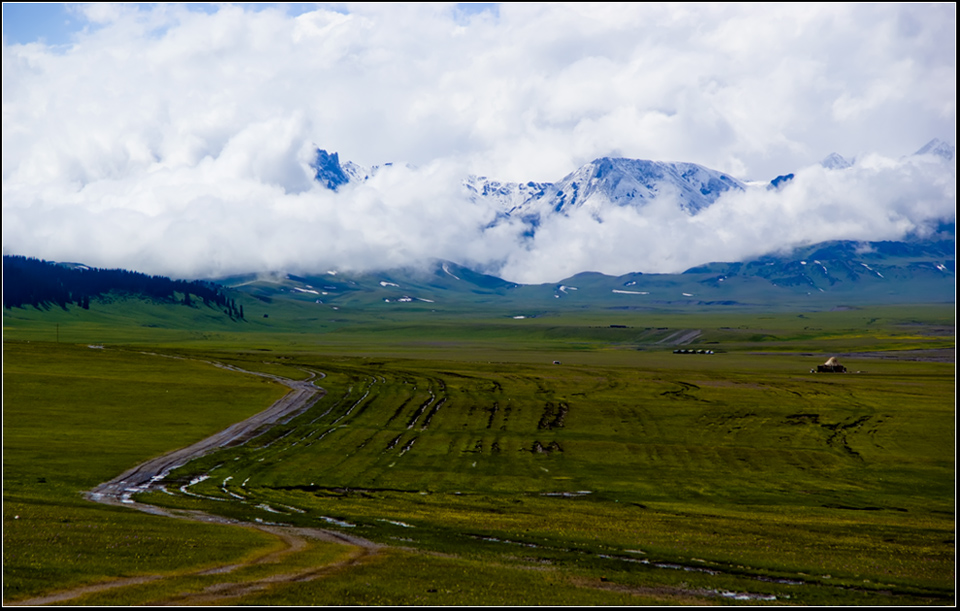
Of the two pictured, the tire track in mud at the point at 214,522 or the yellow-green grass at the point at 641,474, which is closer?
the tire track in mud at the point at 214,522

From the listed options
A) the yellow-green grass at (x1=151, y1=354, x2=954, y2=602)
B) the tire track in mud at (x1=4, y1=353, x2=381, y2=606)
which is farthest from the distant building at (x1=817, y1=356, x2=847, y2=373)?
the tire track in mud at (x1=4, y1=353, x2=381, y2=606)

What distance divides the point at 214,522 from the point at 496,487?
26.4 metres

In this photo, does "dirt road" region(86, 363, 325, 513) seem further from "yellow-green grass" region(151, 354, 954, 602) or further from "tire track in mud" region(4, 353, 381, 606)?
"yellow-green grass" region(151, 354, 954, 602)

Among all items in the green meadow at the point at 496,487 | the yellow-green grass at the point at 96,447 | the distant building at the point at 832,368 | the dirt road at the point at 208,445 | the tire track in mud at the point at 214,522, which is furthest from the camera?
the distant building at the point at 832,368

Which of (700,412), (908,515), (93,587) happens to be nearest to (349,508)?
(93,587)

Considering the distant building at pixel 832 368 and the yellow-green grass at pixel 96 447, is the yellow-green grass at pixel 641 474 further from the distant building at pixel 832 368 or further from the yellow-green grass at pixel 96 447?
the distant building at pixel 832 368

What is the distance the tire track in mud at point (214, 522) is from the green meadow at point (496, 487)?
16.7 inches

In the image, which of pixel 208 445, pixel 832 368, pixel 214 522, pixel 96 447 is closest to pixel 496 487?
pixel 214 522

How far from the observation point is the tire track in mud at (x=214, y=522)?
95.5ft

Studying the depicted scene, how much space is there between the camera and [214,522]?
146 ft

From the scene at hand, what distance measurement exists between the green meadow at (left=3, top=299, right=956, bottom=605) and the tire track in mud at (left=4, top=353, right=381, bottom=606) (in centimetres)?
43

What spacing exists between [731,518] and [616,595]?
76.7ft

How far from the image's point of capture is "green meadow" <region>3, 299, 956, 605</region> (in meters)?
32.9

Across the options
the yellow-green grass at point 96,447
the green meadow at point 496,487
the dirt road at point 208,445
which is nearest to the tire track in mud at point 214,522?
the dirt road at point 208,445
